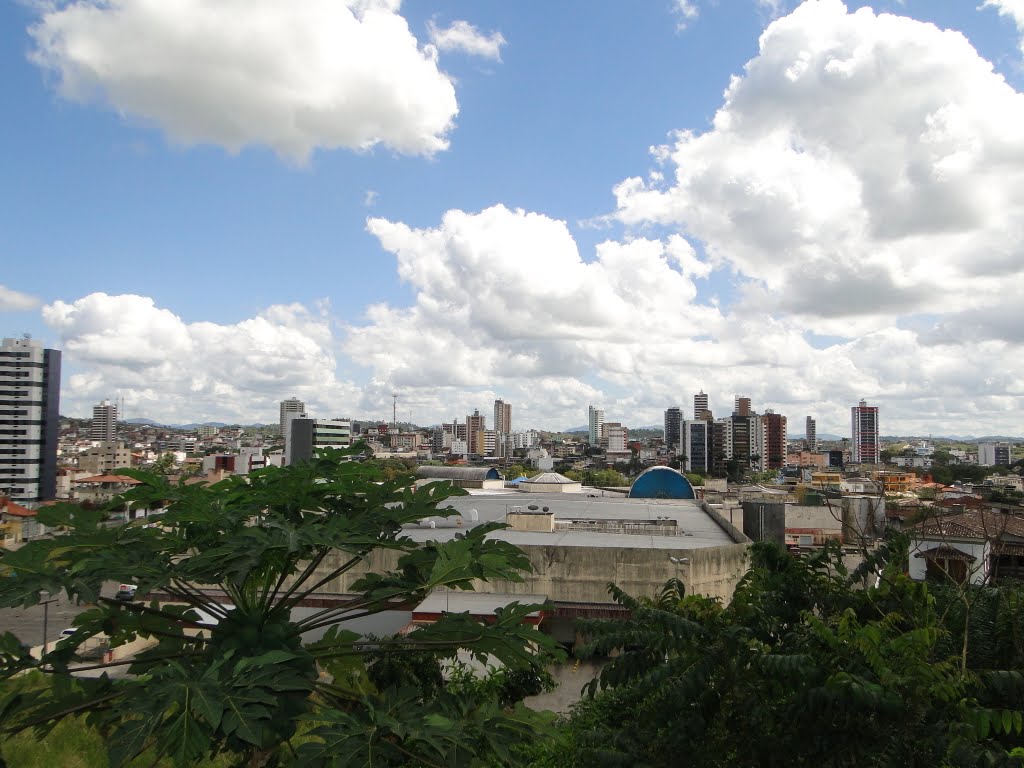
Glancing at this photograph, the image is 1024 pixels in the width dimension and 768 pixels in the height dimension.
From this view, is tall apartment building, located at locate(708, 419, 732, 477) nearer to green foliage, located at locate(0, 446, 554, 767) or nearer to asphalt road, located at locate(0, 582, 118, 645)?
asphalt road, located at locate(0, 582, 118, 645)

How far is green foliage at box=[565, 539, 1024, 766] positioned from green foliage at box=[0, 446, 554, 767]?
111 cm

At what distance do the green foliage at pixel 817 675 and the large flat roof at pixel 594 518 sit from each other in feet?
38.5

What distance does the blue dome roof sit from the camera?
56.7 meters

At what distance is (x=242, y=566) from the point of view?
397 cm

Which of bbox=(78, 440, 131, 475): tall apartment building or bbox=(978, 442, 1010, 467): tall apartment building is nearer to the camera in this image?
bbox=(78, 440, 131, 475): tall apartment building

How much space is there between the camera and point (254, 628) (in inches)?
173

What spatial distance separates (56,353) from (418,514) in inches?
3430

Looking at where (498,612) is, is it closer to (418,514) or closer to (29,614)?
(418,514)

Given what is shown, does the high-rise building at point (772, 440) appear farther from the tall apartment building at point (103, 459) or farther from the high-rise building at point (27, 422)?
the high-rise building at point (27, 422)

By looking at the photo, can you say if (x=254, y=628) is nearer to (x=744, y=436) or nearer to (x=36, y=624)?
(x=36, y=624)

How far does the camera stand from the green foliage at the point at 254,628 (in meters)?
3.50

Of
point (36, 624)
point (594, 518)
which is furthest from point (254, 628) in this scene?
point (36, 624)

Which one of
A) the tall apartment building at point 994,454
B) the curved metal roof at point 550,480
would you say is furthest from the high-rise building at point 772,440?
the curved metal roof at point 550,480

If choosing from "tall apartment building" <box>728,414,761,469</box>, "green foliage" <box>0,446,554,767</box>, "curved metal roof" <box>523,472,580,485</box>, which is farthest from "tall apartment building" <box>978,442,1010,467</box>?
"green foliage" <box>0,446,554,767</box>
